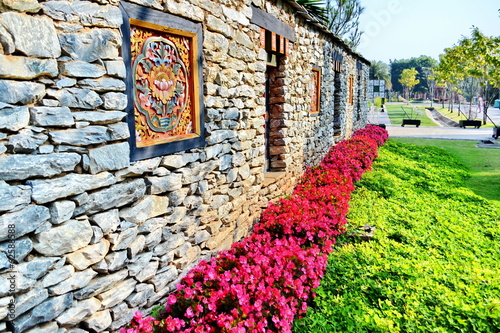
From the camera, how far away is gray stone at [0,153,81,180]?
188 cm

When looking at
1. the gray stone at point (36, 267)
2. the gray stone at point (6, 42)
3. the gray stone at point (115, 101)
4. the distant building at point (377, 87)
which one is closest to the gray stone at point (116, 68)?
the gray stone at point (115, 101)

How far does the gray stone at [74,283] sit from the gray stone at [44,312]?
1.4 inches

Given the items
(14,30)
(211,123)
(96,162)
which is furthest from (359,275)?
(14,30)

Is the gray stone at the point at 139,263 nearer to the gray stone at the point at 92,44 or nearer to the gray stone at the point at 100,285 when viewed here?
the gray stone at the point at 100,285

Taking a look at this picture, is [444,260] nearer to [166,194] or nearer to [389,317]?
[389,317]

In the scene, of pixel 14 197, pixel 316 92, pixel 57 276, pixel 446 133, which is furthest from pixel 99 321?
pixel 446 133

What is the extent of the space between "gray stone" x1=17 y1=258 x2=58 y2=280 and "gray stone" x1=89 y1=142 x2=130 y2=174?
58 cm

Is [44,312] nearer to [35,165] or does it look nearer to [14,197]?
[14,197]

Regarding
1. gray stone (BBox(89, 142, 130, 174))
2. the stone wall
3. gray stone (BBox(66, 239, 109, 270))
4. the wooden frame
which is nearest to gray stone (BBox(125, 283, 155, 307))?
the stone wall

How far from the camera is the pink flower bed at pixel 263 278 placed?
2.85 m

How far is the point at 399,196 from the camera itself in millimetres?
7227

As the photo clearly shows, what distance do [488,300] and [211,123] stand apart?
3224mm

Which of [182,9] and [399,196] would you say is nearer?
[182,9]

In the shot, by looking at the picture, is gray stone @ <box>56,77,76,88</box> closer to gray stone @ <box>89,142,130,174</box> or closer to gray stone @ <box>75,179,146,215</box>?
gray stone @ <box>89,142,130,174</box>
